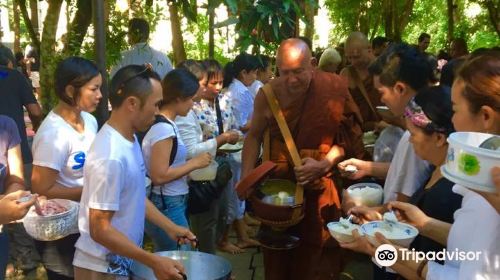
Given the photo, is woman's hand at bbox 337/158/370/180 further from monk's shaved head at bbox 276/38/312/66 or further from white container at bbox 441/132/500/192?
white container at bbox 441/132/500/192

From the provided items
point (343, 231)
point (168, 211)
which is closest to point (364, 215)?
point (343, 231)

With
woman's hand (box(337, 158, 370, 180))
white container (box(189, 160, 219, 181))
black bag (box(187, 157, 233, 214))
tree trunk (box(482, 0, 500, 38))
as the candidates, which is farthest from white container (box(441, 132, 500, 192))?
tree trunk (box(482, 0, 500, 38))

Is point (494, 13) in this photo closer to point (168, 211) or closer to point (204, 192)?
point (204, 192)

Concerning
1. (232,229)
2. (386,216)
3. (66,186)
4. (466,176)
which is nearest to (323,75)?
(386,216)

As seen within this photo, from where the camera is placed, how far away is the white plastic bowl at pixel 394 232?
7.45 feet

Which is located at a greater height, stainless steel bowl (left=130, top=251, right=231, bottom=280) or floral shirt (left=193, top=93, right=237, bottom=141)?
floral shirt (left=193, top=93, right=237, bottom=141)

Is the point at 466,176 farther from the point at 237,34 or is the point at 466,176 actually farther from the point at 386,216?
the point at 237,34

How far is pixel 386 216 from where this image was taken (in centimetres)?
249

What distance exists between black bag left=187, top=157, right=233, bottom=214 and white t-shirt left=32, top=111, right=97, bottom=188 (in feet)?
3.95

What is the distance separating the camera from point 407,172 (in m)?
2.84

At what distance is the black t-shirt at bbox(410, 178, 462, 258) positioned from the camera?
2.24 metres

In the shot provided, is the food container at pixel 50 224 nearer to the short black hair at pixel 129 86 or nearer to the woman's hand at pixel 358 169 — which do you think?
the short black hair at pixel 129 86

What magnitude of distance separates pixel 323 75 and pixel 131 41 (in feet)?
9.19

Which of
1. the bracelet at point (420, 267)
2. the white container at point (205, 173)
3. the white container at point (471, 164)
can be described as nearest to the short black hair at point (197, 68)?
the white container at point (205, 173)
